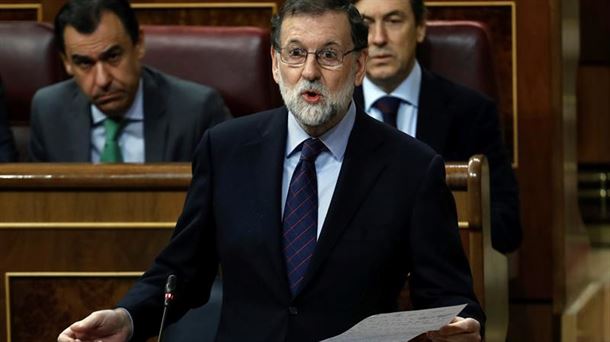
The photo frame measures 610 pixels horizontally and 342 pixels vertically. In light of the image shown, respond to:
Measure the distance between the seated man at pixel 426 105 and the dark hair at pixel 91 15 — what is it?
440 millimetres

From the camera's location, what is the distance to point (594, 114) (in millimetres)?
4211

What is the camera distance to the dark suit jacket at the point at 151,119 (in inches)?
103

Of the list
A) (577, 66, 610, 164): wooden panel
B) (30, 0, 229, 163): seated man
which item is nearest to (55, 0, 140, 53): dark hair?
(30, 0, 229, 163): seated man

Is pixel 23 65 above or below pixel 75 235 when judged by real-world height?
above

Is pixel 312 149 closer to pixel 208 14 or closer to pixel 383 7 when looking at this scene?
pixel 383 7

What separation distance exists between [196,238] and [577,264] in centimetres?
175

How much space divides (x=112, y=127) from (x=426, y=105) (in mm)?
599

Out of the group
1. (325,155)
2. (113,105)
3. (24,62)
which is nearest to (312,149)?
(325,155)

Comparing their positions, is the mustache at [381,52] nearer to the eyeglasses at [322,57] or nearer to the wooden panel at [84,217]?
the wooden panel at [84,217]

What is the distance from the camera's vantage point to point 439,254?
1.67 meters

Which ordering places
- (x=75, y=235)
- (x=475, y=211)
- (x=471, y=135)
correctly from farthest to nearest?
(x=471, y=135)
(x=75, y=235)
(x=475, y=211)

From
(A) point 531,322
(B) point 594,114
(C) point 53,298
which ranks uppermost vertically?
(C) point 53,298

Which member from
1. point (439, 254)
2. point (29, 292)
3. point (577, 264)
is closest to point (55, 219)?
point (29, 292)

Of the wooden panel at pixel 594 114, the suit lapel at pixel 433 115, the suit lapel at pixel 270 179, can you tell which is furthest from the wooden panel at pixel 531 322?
the suit lapel at pixel 270 179
